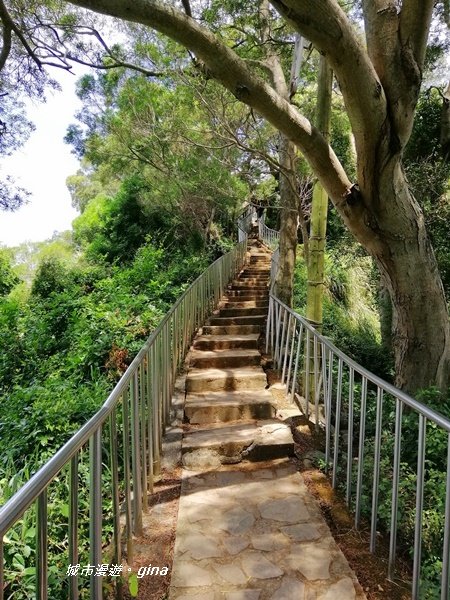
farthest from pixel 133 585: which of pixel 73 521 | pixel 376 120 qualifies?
pixel 376 120

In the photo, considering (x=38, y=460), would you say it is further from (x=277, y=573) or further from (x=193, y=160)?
(x=193, y=160)

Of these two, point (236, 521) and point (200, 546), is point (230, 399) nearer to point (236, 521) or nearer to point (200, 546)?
point (236, 521)

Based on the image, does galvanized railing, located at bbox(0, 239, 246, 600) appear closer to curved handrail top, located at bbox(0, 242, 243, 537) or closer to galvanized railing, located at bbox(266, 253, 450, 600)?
curved handrail top, located at bbox(0, 242, 243, 537)

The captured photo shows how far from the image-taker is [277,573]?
2.37m

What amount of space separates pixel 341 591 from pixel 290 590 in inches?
11.0

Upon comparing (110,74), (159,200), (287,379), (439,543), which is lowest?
(439,543)

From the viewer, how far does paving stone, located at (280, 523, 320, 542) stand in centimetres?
268

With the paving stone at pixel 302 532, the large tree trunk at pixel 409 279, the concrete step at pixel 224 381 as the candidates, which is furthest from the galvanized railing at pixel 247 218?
the paving stone at pixel 302 532

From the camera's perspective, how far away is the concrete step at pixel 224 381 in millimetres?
5137

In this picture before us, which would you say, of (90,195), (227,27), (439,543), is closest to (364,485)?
(439,543)

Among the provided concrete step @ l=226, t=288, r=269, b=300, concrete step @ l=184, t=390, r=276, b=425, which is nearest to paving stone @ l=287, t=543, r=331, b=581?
concrete step @ l=184, t=390, r=276, b=425

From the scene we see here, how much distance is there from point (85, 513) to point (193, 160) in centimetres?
896

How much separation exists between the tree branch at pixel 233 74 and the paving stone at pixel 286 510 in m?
2.57

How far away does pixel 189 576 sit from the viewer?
2.35 meters
